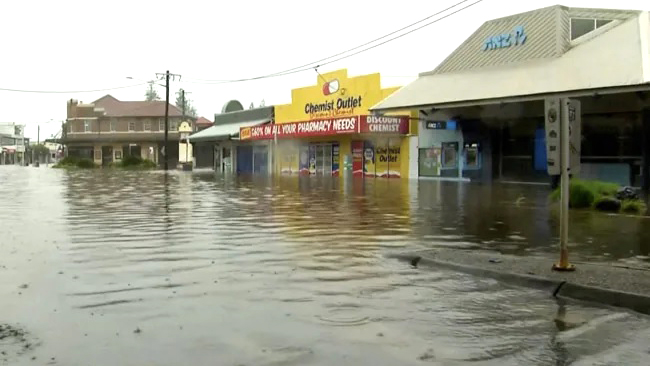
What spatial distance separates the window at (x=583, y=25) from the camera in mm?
28984

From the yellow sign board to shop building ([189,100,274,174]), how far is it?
12.1 ft

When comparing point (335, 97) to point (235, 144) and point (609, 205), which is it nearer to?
point (235, 144)

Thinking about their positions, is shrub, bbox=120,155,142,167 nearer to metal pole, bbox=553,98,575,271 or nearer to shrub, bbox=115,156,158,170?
shrub, bbox=115,156,158,170

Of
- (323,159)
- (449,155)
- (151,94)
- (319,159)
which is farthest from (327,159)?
(151,94)

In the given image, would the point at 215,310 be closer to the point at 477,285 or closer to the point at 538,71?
the point at 477,285

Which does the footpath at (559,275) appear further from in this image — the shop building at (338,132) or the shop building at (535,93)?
the shop building at (338,132)

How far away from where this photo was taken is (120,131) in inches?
3693

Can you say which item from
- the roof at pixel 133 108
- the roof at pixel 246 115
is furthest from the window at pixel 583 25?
the roof at pixel 133 108

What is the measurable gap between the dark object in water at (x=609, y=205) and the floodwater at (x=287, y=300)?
2628 millimetres

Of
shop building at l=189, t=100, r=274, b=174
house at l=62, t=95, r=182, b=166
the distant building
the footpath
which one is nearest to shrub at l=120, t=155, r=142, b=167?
shop building at l=189, t=100, r=274, b=174

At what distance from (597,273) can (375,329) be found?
348 cm

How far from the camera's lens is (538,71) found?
27.8 metres

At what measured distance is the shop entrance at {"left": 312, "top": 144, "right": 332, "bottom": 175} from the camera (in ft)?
152

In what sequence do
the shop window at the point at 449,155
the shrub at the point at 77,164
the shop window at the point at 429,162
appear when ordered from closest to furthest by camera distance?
the shop window at the point at 449,155 < the shop window at the point at 429,162 < the shrub at the point at 77,164
